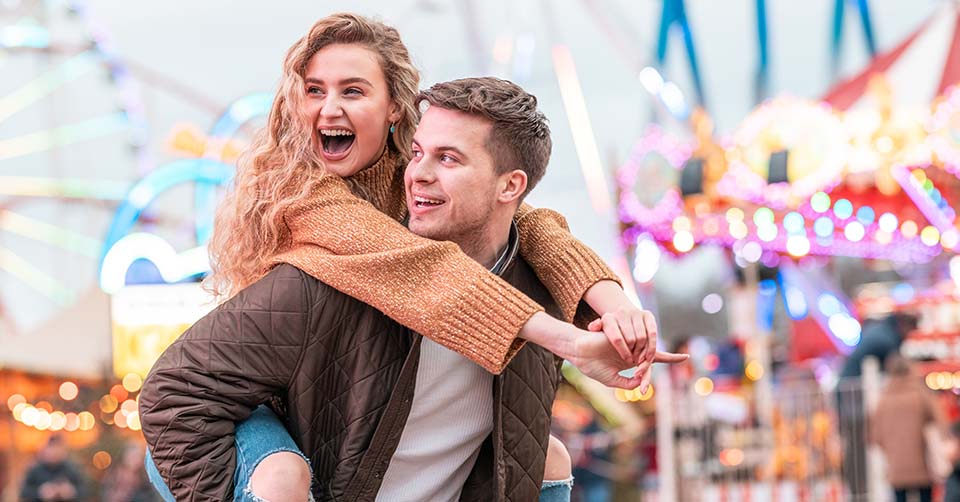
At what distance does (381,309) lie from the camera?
2.58m

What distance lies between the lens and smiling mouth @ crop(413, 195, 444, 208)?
2.67 metres

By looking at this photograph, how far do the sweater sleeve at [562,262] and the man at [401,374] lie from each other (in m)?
0.04

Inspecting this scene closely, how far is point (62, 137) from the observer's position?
18.9 m

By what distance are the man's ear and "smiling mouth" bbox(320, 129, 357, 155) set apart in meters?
0.32

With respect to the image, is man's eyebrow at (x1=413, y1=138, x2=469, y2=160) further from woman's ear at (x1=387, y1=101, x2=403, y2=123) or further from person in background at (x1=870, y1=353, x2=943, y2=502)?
person in background at (x1=870, y1=353, x2=943, y2=502)

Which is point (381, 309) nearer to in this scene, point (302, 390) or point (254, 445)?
point (302, 390)

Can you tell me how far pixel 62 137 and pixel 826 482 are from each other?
40.1 ft

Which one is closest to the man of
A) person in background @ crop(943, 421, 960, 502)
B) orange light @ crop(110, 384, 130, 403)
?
person in background @ crop(943, 421, 960, 502)

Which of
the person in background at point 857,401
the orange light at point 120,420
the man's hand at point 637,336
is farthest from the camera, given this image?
the orange light at point 120,420

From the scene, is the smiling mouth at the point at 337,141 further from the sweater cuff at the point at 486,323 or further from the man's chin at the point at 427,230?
the sweater cuff at the point at 486,323

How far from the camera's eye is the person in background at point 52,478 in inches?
429

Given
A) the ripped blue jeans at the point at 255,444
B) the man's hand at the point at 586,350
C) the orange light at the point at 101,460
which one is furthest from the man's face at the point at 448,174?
the orange light at the point at 101,460

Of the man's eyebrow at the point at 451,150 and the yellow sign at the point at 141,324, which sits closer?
Result: the man's eyebrow at the point at 451,150

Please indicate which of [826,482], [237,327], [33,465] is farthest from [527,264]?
[33,465]
